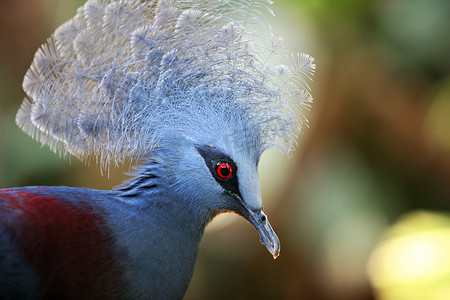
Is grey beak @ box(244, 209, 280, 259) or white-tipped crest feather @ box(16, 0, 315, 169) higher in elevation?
white-tipped crest feather @ box(16, 0, 315, 169)

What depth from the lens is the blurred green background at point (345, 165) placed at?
11.5ft

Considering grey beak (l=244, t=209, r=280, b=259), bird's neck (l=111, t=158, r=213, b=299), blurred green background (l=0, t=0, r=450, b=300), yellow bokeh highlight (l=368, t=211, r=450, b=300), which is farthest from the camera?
blurred green background (l=0, t=0, r=450, b=300)

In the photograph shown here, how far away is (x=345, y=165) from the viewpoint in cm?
374

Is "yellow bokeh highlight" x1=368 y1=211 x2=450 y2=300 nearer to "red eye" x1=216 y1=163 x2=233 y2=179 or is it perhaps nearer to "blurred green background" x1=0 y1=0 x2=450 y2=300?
"blurred green background" x1=0 y1=0 x2=450 y2=300

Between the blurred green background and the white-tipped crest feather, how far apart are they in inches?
65.8

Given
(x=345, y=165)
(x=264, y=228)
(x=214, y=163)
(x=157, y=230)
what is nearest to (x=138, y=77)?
(x=214, y=163)

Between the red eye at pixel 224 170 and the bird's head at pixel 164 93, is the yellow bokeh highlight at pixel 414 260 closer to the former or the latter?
the bird's head at pixel 164 93

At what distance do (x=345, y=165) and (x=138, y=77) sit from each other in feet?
8.12

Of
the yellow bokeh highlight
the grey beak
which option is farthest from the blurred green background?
the grey beak

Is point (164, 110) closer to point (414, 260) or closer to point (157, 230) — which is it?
point (157, 230)

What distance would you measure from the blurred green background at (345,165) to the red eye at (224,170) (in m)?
1.64

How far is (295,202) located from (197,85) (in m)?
2.20

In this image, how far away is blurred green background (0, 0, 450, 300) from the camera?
11.5ft

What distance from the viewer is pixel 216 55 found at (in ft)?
5.33
